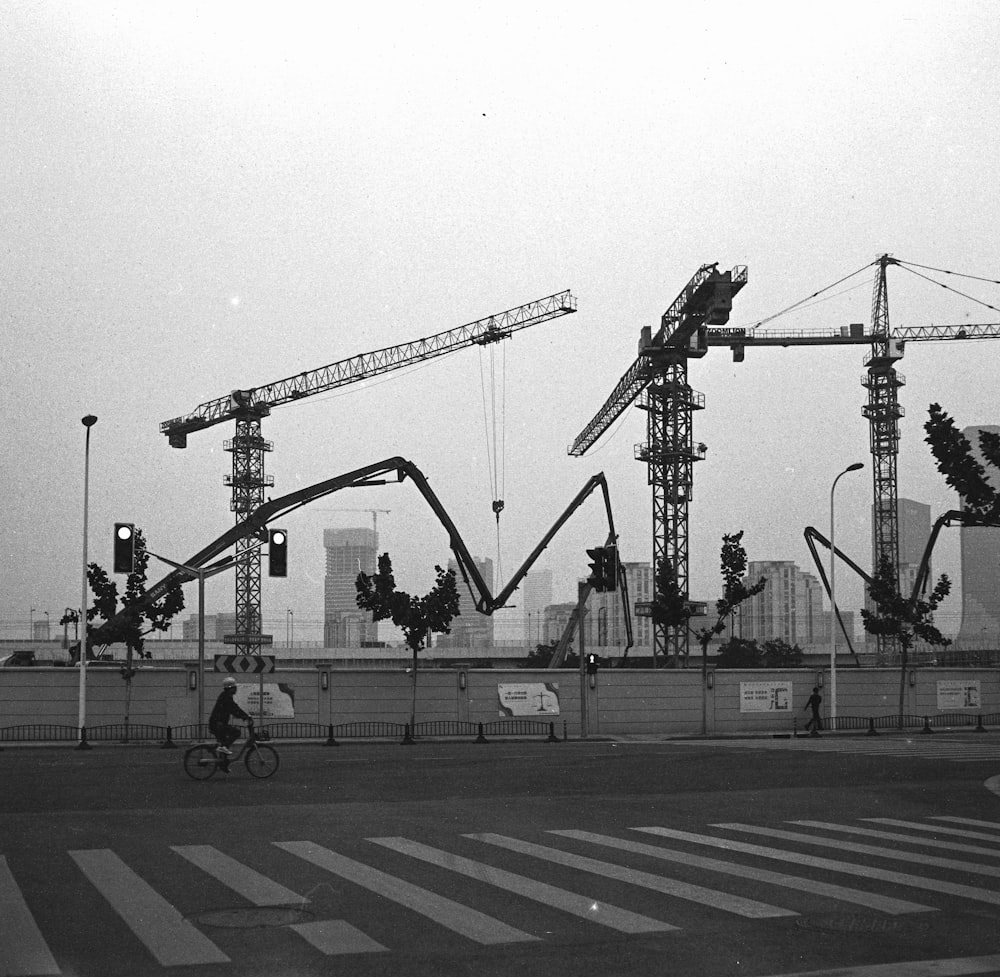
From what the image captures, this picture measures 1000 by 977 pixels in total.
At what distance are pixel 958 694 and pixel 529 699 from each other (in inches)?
762

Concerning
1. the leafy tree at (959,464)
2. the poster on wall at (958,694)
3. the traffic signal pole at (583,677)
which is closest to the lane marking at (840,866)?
the leafy tree at (959,464)

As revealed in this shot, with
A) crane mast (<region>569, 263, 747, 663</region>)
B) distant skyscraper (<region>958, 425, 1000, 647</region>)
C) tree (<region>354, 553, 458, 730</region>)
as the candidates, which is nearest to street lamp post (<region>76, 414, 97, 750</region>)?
tree (<region>354, 553, 458, 730</region>)

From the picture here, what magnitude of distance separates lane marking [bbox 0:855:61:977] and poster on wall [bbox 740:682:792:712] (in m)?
39.1

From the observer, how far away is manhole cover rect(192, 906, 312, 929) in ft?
30.6

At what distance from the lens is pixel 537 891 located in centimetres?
1078

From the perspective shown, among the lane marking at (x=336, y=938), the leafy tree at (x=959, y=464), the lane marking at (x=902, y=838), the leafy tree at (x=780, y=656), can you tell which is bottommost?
the leafy tree at (x=780, y=656)

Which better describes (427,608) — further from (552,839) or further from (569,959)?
(569,959)

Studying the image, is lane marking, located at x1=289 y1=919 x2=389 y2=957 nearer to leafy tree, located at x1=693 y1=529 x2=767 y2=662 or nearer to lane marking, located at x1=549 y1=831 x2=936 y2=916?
lane marking, located at x1=549 y1=831 x2=936 y2=916

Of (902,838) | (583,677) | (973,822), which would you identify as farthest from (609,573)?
(902,838)

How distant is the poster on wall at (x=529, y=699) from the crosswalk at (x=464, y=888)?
28.8m

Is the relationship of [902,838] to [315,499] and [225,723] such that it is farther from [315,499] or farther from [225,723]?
[315,499]

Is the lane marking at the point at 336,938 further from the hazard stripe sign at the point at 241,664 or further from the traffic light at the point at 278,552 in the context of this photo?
the hazard stripe sign at the point at 241,664

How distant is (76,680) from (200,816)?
81.9 feet

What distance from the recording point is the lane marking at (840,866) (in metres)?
10.9
